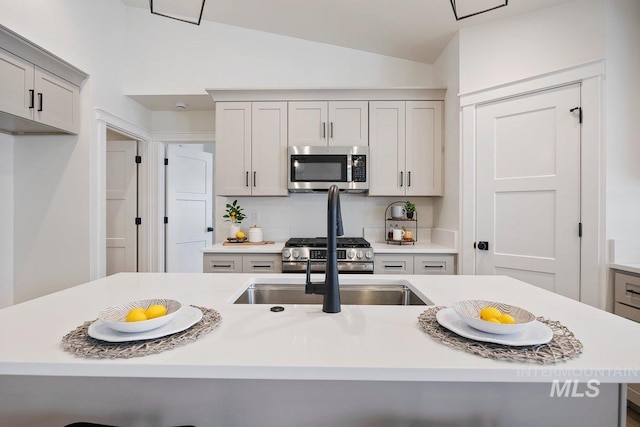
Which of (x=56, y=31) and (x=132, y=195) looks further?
(x=132, y=195)

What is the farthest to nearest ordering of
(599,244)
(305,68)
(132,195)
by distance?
1. (132,195)
2. (305,68)
3. (599,244)

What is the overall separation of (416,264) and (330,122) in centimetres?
158

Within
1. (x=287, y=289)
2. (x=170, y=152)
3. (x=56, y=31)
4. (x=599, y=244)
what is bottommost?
(x=287, y=289)

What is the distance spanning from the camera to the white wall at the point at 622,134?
204 cm

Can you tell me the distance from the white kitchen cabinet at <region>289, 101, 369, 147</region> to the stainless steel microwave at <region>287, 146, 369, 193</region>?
116 millimetres

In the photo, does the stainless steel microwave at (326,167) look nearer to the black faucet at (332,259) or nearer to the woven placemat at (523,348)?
the black faucet at (332,259)

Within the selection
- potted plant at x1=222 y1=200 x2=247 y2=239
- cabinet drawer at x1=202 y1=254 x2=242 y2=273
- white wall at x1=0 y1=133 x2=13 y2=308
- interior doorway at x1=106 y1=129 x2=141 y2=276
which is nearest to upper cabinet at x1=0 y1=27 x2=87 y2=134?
white wall at x1=0 y1=133 x2=13 y2=308

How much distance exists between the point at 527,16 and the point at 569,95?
2.36 feet

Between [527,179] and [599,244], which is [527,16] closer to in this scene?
[527,179]

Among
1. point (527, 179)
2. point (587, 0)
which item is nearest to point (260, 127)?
point (527, 179)

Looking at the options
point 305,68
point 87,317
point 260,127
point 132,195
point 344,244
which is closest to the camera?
point 87,317

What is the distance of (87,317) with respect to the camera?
988mm

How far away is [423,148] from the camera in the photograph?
3.05 metres

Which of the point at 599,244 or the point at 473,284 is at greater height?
the point at 599,244
